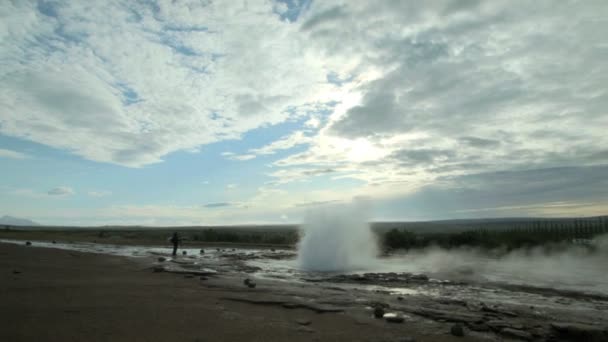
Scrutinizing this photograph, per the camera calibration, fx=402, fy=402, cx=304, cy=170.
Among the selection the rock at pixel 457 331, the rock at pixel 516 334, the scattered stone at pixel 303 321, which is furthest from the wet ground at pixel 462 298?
the scattered stone at pixel 303 321

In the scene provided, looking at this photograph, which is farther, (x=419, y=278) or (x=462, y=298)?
(x=419, y=278)

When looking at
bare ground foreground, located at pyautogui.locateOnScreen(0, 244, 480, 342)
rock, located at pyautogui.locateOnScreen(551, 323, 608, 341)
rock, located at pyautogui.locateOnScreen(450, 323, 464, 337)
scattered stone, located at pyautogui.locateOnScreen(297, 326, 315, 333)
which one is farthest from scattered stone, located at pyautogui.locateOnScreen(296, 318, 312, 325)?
rock, located at pyautogui.locateOnScreen(551, 323, 608, 341)

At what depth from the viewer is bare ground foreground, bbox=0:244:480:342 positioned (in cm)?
817

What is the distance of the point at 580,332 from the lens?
9.37 metres

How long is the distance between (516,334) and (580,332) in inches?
59.7

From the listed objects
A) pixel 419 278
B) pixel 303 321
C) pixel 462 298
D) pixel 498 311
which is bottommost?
pixel 419 278

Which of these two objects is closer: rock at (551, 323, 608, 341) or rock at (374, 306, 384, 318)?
rock at (551, 323, 608, 341)

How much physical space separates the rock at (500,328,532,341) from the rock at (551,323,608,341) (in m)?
0.84

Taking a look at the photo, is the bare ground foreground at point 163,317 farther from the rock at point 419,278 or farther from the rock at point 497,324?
the rock at point 419,278

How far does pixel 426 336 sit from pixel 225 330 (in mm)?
4450

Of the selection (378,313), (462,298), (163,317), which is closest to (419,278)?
(462,298)

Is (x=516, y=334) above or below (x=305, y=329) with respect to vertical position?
below

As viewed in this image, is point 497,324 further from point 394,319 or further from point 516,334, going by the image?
point 394,319

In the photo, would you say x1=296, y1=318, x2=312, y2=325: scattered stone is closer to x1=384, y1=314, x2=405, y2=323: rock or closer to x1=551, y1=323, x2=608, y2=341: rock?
x1=384, y1=314, x2=405, y2=323: rock
